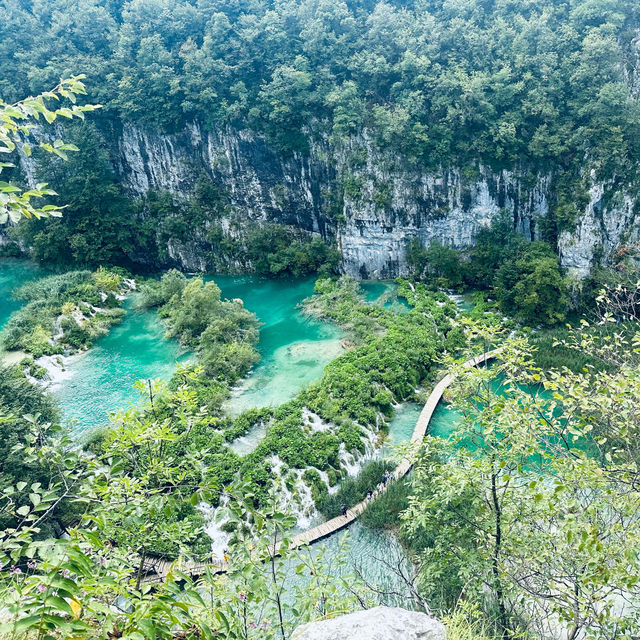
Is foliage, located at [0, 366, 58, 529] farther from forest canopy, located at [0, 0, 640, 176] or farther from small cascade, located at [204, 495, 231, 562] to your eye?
forest canopy, located at [0, 0, 640, 176]

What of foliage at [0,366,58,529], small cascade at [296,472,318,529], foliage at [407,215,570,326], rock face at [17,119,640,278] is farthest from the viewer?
rock face at [17,119,640,278]

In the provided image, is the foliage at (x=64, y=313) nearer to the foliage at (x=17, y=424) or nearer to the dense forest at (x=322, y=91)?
the dense forest at (x=322, y=91)

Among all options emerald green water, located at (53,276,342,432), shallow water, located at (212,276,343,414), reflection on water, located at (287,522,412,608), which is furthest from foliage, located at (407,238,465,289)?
reflection on water, located at (287,522,412,608)

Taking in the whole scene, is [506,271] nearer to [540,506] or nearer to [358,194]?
[358,194]

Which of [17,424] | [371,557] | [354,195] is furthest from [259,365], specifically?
[354,195]

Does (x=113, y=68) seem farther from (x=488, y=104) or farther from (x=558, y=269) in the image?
(x=558, y=269)

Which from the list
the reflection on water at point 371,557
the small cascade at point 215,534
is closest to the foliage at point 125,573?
the reflection on water at point 371,557
